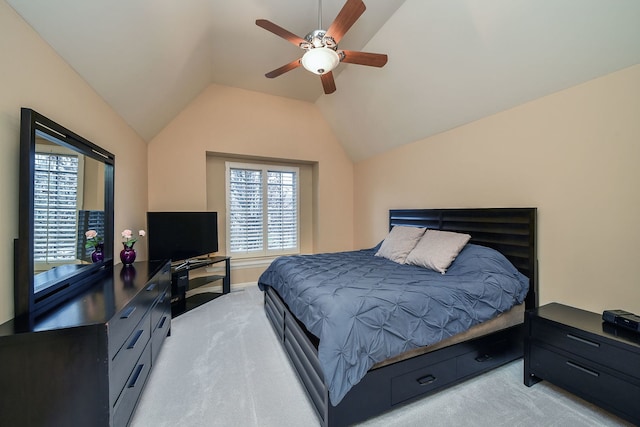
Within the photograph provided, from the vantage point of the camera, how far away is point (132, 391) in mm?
1489

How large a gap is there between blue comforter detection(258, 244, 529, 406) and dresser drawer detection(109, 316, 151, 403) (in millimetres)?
1049

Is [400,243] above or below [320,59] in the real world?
below

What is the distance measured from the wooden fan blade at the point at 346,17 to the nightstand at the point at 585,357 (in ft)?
8.49

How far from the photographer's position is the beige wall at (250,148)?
3.70m

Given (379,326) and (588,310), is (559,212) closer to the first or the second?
(588,310)

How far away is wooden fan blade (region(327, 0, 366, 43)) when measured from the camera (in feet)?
5.70

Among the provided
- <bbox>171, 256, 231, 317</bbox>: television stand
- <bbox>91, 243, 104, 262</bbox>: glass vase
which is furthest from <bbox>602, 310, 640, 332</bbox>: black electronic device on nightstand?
<bbox>171, 256, 231, 317</bbox>: television stand

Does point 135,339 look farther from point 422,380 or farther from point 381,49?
point 381,49

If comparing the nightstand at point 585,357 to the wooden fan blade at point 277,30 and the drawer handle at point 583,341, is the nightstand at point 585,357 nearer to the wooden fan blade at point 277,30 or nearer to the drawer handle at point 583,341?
the drawer handle at point 583,341

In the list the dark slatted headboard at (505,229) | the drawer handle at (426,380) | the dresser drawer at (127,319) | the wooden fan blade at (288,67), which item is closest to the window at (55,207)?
the dresser drawer at (127,319)

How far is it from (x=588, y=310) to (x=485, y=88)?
2152 millimetres

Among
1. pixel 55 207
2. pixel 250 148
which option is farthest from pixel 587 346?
pixel 250 148

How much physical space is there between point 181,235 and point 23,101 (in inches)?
93.0

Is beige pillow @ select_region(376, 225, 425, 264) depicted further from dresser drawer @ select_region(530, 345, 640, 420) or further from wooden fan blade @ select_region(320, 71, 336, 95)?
wooden fan blade @ select_region(320, 71, 336, 95)
